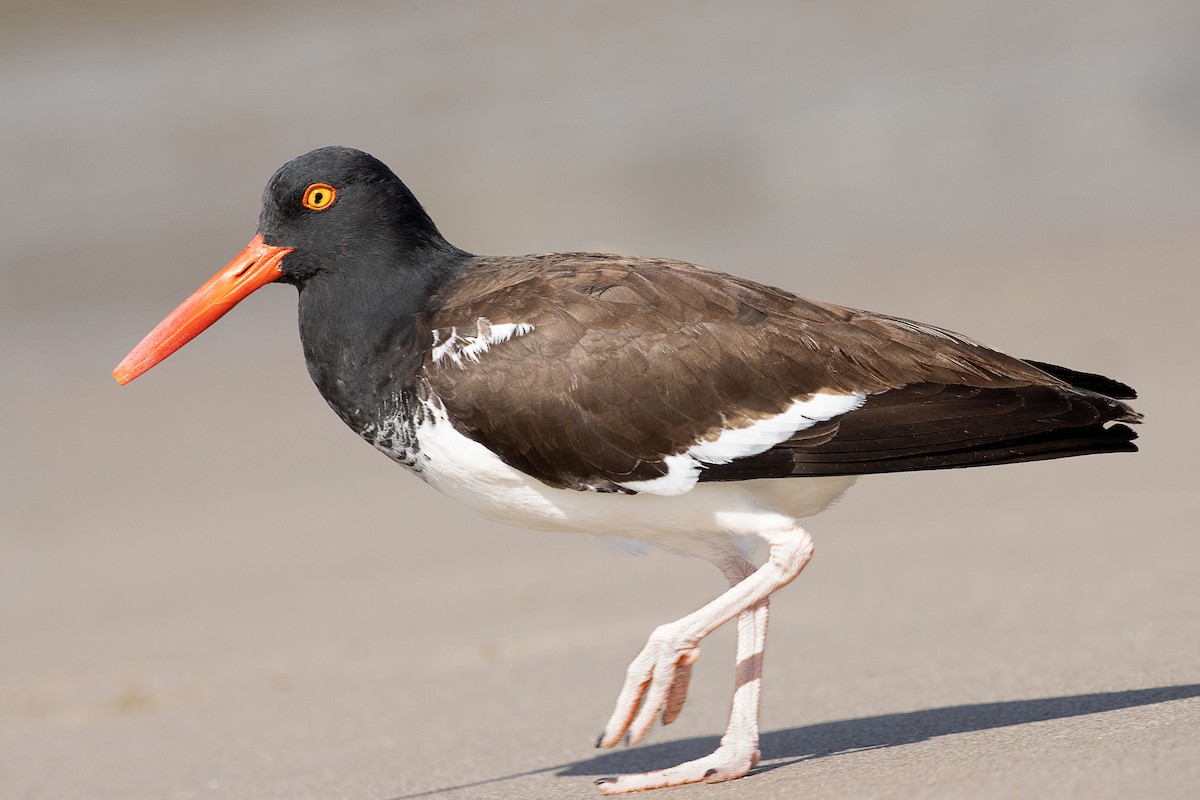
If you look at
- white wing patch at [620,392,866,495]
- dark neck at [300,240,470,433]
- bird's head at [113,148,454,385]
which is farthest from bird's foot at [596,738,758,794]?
bird's head at [113,148,454,385]

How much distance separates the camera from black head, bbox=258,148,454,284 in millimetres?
4793

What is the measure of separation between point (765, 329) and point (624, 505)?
2.27ft

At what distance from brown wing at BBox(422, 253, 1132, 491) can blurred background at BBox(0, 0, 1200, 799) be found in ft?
3.05

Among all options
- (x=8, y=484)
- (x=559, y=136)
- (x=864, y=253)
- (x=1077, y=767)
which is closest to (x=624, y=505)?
(x=1077, y=767)

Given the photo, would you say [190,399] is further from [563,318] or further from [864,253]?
[563,318]

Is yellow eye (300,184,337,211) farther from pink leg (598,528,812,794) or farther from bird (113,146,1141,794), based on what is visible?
pink leg (598,528,812,794)

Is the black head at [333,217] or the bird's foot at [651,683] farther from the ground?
the black head at [333,217]

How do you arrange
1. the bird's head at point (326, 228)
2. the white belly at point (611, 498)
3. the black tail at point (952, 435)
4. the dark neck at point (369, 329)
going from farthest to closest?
the bird's head at point (326, 228) → the dark neck at point (369, 329) → the white belly at point (611, 498) → the black tail at point (952, 435)

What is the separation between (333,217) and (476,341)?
2.61ft

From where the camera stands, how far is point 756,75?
17031mm

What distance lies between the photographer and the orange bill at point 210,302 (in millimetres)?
4855

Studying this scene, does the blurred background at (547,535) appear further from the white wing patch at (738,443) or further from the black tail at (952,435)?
the white wing patch at (738,443)

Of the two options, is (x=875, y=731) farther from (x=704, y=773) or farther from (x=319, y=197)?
(x=319, y=197)

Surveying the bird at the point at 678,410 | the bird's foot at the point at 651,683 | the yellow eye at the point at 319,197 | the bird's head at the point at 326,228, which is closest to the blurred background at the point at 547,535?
the bird's foot at the point at 651,683
